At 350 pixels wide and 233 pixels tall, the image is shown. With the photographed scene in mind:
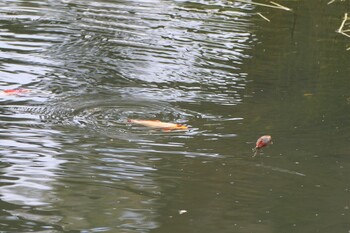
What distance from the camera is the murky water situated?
6.38 m

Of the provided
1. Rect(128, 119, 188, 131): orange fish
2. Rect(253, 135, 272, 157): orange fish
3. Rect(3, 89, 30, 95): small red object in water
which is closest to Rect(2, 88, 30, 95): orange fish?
Rect(3, 89, 30, 95): small red object in water

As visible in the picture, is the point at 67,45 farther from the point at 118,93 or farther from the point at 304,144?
the point at 304,144

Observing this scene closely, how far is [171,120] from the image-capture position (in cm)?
836

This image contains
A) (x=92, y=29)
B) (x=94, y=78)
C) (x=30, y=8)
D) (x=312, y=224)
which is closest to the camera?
(x=312, y=224)

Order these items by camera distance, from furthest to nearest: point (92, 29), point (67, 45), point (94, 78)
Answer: point (92, 29) < point (67, 45) < point (94, 78)

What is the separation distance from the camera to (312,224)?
20.6ft

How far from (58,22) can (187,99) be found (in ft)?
12.9

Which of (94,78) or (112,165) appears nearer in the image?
(112,165)

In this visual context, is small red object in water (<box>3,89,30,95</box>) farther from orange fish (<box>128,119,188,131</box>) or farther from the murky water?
orange fish (<box>128,119,188,131</box>)

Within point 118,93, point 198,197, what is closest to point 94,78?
point 118,93

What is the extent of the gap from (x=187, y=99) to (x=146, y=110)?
61 centimetres

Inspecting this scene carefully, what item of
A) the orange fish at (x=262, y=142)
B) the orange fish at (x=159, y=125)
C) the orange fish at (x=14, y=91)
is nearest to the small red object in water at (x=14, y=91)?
the orange fish at (x=14, y=91)

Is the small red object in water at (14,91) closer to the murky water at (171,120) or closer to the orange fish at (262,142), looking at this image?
the murky water at (171,120)

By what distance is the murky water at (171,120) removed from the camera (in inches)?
251
